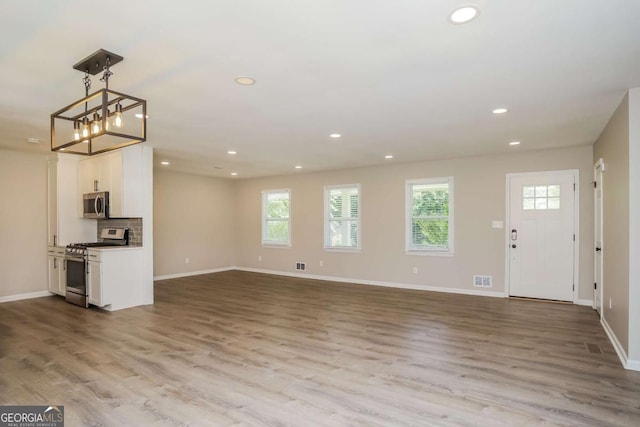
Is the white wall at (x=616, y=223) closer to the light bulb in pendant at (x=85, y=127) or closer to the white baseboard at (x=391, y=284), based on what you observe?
the white baseboard at (x=391, y=284)

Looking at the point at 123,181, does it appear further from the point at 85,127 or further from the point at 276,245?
the point at 276,245

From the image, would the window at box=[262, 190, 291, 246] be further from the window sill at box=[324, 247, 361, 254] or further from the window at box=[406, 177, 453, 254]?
the window at box=[406, 177, 453, 254]

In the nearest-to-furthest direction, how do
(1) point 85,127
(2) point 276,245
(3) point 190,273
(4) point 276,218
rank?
(1) point 85,127 → (3) point 190,273 → (2) point 276,245 → (4) point 276,218

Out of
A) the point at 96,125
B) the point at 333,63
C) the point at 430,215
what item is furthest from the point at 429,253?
the point at 96,125

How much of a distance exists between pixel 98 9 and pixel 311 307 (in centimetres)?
461

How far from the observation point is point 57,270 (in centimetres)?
616

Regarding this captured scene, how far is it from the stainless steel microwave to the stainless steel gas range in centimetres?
37

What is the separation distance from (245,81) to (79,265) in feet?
14.7

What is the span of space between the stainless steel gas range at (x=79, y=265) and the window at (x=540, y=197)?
6735mm

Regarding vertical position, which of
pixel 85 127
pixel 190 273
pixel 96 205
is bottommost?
pixel 190 273

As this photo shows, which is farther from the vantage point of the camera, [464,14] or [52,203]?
[52,203]

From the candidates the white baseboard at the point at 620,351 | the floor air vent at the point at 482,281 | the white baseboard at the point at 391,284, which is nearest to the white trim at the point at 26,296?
the white baseboard at the point at 391,284

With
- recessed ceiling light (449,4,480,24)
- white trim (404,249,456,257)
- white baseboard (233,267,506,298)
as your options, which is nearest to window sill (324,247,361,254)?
white baseboard (233,267,506,298)

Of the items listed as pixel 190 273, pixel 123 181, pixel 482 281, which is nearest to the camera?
pixel 123 181
